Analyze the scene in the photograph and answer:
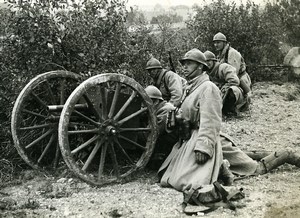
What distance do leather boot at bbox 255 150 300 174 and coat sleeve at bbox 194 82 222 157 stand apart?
103 cm

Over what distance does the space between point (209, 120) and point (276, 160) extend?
1.36 meters

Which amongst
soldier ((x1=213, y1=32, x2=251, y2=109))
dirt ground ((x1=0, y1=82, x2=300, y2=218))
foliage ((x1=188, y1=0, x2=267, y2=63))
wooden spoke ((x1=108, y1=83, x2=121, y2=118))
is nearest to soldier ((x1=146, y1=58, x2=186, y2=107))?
dirt ground ((x1=0, y1=82, x2=300, y2=218))

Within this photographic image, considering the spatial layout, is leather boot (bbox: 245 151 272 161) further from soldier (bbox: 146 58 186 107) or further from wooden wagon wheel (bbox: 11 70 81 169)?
wooden wagon wheel (bbox: 11 70 81 169)

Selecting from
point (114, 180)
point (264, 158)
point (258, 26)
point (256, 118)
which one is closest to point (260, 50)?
point (258, 26)

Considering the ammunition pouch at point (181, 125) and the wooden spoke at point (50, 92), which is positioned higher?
the wooden spoke at point (50, 92)

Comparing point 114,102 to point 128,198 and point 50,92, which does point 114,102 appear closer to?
point 128,198

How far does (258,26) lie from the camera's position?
1523cm

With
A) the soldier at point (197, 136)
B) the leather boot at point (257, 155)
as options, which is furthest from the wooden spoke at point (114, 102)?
the leather boot at point (257, 155)

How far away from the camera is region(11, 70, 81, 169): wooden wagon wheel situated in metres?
6.43

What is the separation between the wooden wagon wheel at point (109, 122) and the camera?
18.5 ft

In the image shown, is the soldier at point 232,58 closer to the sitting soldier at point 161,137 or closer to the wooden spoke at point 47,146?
the sitting soldier at point 161,137

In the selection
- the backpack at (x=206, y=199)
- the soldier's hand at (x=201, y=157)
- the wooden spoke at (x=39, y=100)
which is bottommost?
the backpack at (x=206, y=199)

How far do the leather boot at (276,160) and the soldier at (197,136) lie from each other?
869mm

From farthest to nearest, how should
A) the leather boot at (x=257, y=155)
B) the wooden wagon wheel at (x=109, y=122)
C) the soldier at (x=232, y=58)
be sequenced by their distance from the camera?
1. the soldier at (x=232, y=58)
2. the leather boot at (x=257, y=155)
3. the wooden wagon wheel at (x=109, y=122)
